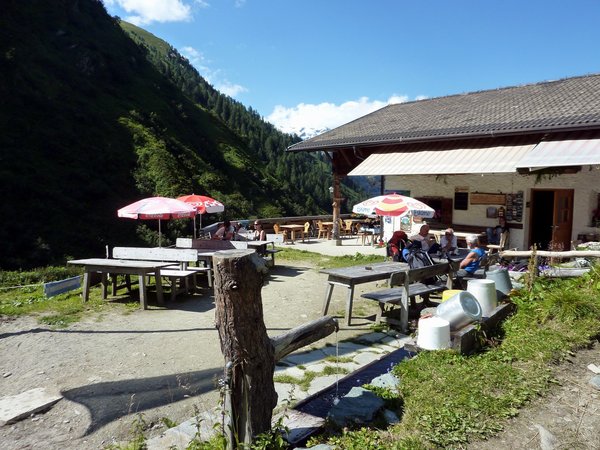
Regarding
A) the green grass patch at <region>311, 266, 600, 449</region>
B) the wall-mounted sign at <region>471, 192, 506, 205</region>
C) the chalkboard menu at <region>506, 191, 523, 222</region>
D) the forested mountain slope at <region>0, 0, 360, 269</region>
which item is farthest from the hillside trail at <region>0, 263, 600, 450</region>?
the forested mountain slope at <region>0, 0, 360, 269</region>

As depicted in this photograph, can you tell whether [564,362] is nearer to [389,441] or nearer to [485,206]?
[389,441]

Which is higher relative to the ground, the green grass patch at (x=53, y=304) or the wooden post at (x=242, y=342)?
the wooden post at (x=242, y=342)

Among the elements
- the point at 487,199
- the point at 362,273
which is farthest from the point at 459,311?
the point at 487,199

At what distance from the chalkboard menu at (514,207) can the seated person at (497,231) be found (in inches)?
8.5

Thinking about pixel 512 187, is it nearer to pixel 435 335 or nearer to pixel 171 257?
pixel 435 335

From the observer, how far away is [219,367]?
491cm

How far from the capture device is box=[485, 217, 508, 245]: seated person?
12359 millimetres

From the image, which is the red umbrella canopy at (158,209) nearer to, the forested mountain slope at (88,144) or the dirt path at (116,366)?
the dirt path at (116,366)

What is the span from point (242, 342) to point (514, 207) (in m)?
11.6

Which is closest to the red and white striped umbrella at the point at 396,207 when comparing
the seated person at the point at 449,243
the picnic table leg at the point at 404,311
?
the seated person at the point at 449,243

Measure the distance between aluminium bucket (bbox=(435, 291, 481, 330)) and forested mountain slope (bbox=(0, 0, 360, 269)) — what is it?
26.5 meters

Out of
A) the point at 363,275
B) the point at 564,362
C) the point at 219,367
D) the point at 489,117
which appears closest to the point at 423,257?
the point at 363,275

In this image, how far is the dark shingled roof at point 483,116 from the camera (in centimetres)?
1082

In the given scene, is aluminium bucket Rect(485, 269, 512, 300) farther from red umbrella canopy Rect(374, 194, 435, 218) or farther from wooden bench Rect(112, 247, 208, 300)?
wooden bench Rect(112, 247, 208, 300)
